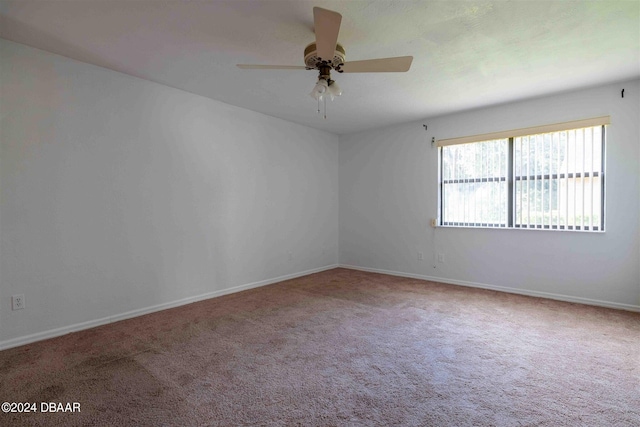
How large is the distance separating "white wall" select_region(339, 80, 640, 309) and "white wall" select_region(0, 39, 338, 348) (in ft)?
5.07

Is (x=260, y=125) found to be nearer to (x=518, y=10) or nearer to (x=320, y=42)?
(x=320, y=42)

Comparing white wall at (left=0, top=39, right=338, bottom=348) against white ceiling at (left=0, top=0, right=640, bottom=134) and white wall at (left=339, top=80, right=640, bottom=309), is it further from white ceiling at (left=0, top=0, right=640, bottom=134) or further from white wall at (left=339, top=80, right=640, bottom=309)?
white wall at (left=339, top=80, right=640, bottom=309)

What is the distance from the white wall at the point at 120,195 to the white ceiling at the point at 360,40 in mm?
345

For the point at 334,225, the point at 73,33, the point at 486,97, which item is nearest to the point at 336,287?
the point at 334,225

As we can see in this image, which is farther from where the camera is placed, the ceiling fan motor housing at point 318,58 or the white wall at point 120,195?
the white wall at point 120,195

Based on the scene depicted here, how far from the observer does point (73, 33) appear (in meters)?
2.39

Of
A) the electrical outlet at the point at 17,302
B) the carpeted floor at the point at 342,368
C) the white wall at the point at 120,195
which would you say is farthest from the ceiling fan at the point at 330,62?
the electrical outlet at the point at 17,302

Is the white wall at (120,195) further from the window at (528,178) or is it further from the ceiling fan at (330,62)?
the window at (528,178)

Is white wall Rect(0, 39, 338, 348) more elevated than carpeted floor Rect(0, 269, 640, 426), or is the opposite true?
white wall Rect(0, 39, 338, 348)

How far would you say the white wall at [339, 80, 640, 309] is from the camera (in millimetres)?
3348

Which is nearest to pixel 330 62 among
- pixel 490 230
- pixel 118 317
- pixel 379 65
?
pixel 379 65

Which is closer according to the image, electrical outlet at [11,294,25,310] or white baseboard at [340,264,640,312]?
electrical outlet at [11,294,25,310]

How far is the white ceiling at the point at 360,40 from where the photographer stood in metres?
2.09

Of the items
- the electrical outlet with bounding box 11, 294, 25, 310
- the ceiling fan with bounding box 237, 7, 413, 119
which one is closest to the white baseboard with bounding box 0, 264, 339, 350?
the electrical outlet with bounding box 11, 294, 25, 310
